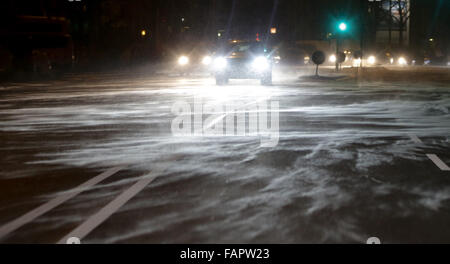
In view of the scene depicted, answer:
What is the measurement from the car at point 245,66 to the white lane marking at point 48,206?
25266 mm

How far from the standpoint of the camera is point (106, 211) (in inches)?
287

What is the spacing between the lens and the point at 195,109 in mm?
20141

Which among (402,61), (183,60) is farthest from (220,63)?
(402,61)

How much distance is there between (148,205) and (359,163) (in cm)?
393

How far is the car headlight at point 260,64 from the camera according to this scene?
34656 mm

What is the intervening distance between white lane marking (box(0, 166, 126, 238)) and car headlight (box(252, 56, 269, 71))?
2529cm

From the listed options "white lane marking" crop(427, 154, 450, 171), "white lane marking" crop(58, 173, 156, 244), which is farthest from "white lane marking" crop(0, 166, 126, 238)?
"white lane marking" crop(427, 154, 450, 171)

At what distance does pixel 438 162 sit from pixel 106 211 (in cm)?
546

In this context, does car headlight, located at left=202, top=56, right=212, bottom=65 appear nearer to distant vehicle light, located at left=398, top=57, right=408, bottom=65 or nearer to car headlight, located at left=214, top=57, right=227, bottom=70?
car headlight, located at left=214, top=57, right=227, bottom=70

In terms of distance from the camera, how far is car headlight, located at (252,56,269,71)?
34.7 meters

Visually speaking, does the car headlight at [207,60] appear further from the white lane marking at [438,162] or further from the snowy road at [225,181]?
the white lane marking at [438,162]

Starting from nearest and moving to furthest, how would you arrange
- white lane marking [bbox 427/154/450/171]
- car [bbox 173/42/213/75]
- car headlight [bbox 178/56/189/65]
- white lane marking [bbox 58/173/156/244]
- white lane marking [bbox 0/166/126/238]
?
white lane marking [bbox 58/173/156/244] < white lane marking [bbox 0/166/126/238] < white lane marking [bbox 427/154/450/171] < car headlight [bbox 178/56/189/65] < car [bbox 173/42/213/75]

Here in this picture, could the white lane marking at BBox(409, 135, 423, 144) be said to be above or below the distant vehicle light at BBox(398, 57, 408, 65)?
above

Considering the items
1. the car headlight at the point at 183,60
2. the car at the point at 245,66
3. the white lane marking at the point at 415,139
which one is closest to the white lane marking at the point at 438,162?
the white lane marking at the point at 415,139
